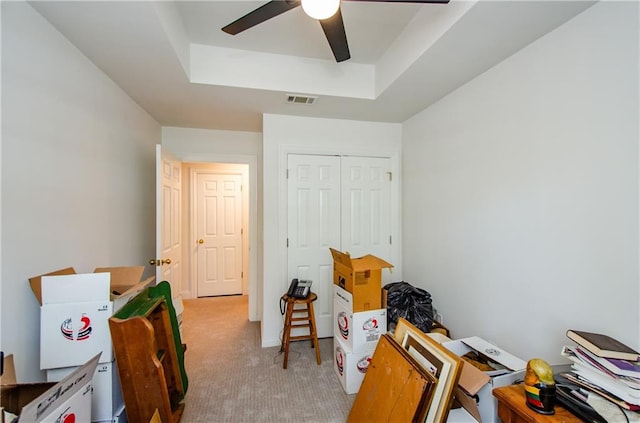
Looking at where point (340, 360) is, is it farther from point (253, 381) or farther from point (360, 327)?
point (253, 381)

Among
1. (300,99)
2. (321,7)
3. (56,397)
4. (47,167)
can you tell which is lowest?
(56,397)

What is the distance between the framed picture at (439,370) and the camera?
4.19 feet

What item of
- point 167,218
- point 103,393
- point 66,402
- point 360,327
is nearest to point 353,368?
point 360,327

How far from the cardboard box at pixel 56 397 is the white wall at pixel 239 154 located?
2.14 meters

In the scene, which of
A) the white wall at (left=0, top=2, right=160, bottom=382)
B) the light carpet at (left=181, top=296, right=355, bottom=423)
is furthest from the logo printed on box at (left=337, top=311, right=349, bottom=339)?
the white wall at (left=0, top=2, right=160, bottom=382)

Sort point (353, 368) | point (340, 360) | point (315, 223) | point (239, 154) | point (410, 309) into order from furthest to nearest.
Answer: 1. point (239, 154)
2. point (315, 223)
3. point (410, 309)
4. point (340, 360)
5. point (353, 368)

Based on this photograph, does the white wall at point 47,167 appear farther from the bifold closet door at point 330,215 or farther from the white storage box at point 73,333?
the bifold closet door at point 330,215

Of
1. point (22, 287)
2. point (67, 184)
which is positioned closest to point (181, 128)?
point (67, 184)

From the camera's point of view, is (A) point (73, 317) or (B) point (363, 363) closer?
(A) point (73, 317)

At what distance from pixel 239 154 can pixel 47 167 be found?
216 centimetres

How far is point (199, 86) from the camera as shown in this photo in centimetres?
224

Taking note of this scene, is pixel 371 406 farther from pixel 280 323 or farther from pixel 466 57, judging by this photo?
pixel 466 57

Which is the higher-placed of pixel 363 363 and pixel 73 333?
pixel 73 333

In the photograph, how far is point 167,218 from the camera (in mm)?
2738
